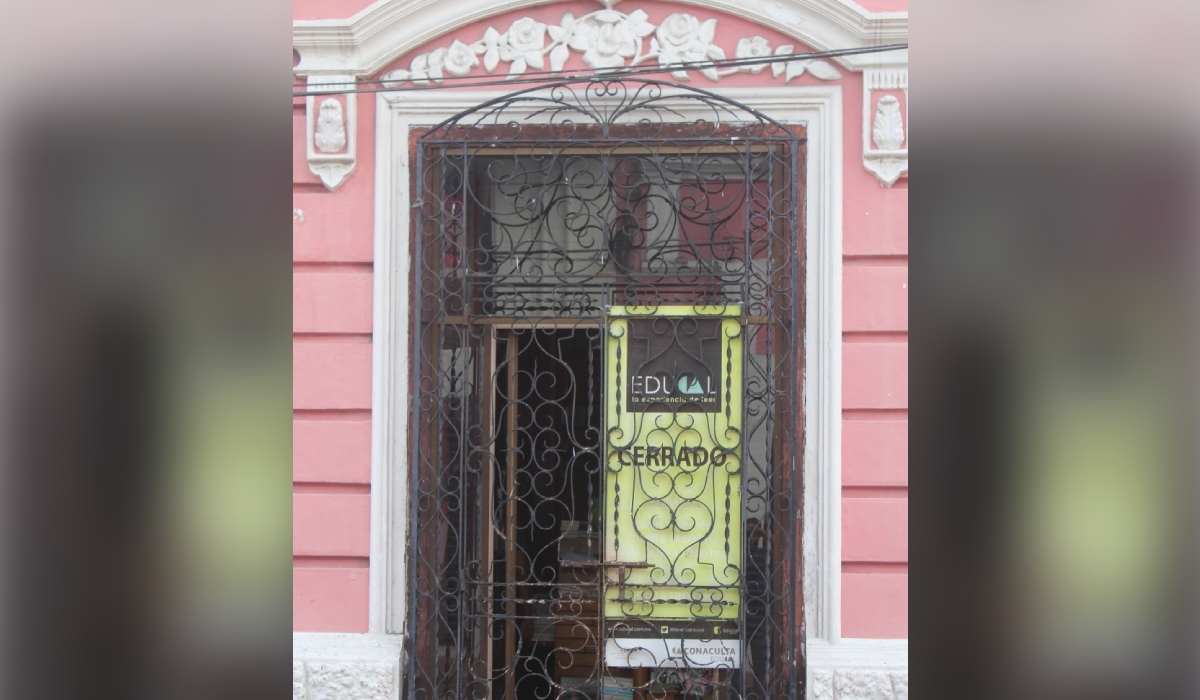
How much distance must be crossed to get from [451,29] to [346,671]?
2970 mm

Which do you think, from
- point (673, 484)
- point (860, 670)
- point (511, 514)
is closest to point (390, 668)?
point (511, 514)

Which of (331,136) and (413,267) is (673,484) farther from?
(331,136)

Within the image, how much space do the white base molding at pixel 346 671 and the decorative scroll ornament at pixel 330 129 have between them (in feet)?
7.45

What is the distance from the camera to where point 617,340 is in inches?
165

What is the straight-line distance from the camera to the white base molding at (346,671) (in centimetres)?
402

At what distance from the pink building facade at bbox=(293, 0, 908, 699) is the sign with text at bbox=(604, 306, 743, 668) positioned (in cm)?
33

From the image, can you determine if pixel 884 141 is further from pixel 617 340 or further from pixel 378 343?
pixel 378 343

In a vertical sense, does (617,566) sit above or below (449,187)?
below

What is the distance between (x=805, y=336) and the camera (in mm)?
4133

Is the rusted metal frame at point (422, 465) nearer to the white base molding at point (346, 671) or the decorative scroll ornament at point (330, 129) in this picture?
the white base molding at point (346, 671)

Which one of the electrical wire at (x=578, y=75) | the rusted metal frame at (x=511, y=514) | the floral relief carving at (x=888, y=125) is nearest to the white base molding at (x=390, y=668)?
the rusted metal frame at (x=511, y=514)

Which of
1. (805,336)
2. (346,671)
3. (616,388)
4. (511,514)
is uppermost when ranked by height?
(805,336)
